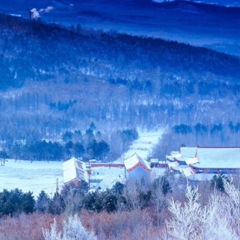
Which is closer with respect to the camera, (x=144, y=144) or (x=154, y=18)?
(x=144, y=144)

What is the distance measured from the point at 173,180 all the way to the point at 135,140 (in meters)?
2.04

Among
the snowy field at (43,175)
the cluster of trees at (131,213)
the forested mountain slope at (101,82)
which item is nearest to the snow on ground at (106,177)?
the snowy field at (43,175)

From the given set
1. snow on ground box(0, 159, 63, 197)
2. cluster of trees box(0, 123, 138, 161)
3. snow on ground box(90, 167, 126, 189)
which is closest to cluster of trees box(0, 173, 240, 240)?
snow on ground box(90, 167, 126, 189)

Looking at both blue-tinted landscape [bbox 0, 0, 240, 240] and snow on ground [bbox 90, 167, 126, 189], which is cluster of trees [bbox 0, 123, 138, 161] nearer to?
blue-tinted landscape [bbox 0, 0, 240, 240]

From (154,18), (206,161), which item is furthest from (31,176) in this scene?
(154,18)

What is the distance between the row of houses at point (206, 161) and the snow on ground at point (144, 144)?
48 centimetres

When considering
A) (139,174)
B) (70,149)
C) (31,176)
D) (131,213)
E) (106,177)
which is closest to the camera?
(131,213)

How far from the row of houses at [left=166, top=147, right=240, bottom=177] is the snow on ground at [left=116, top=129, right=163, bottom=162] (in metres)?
0.48

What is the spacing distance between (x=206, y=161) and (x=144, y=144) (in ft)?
4.22

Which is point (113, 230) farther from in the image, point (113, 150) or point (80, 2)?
point (80, 2)

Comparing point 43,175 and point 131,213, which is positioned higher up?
point 131,213

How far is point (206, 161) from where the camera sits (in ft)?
20.6

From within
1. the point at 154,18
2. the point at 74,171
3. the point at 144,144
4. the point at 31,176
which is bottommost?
the point at 31,176

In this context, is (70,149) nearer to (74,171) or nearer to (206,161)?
(74,171)
